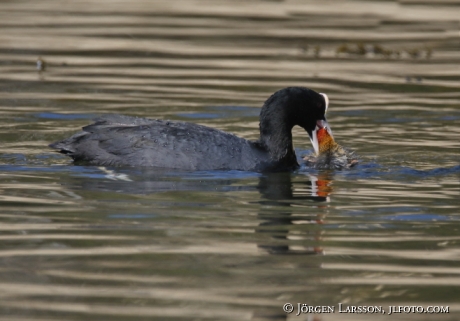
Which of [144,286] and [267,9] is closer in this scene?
[144,286]

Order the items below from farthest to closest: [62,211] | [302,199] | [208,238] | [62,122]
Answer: [62,122]
[302,199]
[62,211]
[208,238]

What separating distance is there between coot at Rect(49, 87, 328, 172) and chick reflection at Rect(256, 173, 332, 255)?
12.4 inches

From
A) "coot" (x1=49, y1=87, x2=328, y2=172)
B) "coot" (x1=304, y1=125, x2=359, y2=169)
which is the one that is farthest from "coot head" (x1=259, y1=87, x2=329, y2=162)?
"coot" (x1=304, y1=125, x2=359, y2=169)

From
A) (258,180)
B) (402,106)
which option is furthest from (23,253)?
(402,106)

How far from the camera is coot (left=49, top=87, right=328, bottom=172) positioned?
9.74m

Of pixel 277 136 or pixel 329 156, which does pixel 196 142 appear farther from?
pixel 329 156

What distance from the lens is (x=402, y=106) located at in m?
13.6

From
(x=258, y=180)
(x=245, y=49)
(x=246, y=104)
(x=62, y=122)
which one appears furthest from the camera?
(x=245, y=49)

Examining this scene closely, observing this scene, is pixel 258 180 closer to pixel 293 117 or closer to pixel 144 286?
pixel 293 117

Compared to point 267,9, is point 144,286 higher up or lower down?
lower down

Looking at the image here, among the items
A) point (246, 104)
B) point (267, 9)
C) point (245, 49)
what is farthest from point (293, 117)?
point (267, 9)

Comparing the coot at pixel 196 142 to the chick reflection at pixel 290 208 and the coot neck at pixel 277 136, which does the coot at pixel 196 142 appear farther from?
the chick reflection at pixel 290 208

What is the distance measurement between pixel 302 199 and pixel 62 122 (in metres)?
4.57

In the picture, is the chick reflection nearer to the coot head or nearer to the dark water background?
the dark water background
